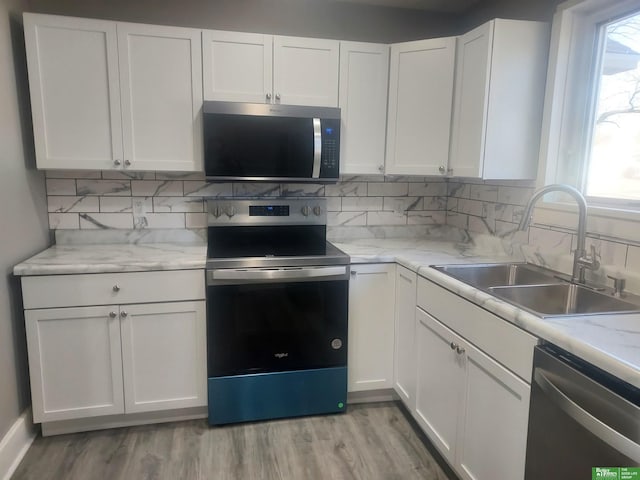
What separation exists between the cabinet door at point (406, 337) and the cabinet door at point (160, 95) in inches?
51.0

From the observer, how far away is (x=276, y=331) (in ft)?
7.29

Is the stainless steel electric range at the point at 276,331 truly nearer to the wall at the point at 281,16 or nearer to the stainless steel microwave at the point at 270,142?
the stainless steel microwave at the point at 270,142

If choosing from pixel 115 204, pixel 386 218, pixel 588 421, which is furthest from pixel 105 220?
pixel 588 421

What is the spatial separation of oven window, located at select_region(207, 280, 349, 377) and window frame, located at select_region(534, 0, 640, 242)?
1119mm

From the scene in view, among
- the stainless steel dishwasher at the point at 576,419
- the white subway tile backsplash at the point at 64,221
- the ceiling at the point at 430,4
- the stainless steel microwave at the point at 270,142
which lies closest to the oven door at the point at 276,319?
the stainless steel microwave at the point at 270,142

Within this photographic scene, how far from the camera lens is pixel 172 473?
192 centimetres

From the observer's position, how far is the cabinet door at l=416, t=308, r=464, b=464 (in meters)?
1.79

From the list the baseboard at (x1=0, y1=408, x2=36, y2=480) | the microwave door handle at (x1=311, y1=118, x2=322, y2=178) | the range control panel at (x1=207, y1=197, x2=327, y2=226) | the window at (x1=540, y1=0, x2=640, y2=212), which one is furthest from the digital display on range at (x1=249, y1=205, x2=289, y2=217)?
the baseboard at (x1=0, y1=408, x2=36, y2=480)

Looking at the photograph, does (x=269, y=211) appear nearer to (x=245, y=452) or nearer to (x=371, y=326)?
(x=371, y=326)

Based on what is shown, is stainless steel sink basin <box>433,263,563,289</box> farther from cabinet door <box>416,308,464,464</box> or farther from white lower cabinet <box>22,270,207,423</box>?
white lower cabinet <box>22,270,207,423</box>

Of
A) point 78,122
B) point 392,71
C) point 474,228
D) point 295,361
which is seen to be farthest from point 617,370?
point 78,122

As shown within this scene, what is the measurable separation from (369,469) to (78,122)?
7.22 ft

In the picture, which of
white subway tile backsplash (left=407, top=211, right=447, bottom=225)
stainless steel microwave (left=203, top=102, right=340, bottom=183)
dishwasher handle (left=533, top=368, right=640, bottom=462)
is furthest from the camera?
white subway tile backsplash (left=407, top=211, right=447, bottom=225)

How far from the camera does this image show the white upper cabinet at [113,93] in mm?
2123
